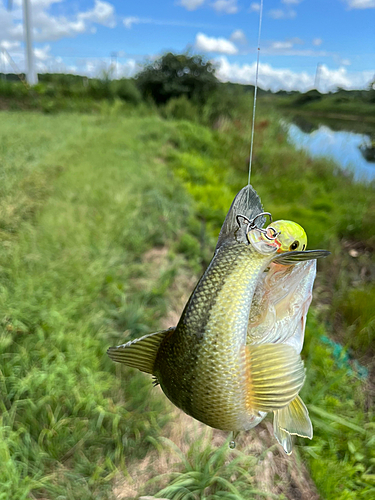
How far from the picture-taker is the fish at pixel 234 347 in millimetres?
680

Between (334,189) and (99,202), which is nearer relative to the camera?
(99,202)

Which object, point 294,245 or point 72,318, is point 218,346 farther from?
point 72,318

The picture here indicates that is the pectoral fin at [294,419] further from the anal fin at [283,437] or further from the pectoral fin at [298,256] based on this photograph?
the pectoral fin at [298,256]

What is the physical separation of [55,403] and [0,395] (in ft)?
1.13

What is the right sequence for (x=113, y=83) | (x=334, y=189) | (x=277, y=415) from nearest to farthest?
(x=277, y=415), (x=334, y=189), (x=113, y=83)

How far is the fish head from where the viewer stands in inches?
28.5

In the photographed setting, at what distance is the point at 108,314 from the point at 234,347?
2.68 m

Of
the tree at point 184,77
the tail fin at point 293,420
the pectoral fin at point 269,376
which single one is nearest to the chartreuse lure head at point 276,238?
the pectoral fin at point 269,376

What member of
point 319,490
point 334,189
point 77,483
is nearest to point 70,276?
point 77,483

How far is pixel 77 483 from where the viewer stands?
6.55ft

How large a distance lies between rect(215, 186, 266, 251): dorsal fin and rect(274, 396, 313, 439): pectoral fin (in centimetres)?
42

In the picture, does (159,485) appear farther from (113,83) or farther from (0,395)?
(113,83)

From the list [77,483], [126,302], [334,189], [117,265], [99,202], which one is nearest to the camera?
[77,483]

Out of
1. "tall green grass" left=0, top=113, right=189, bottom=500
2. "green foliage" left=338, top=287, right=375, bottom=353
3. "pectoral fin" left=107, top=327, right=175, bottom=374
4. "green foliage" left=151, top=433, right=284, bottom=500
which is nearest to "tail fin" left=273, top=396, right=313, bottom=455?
"pectoral fin" left=107, top=327, right=175, bottom=374
